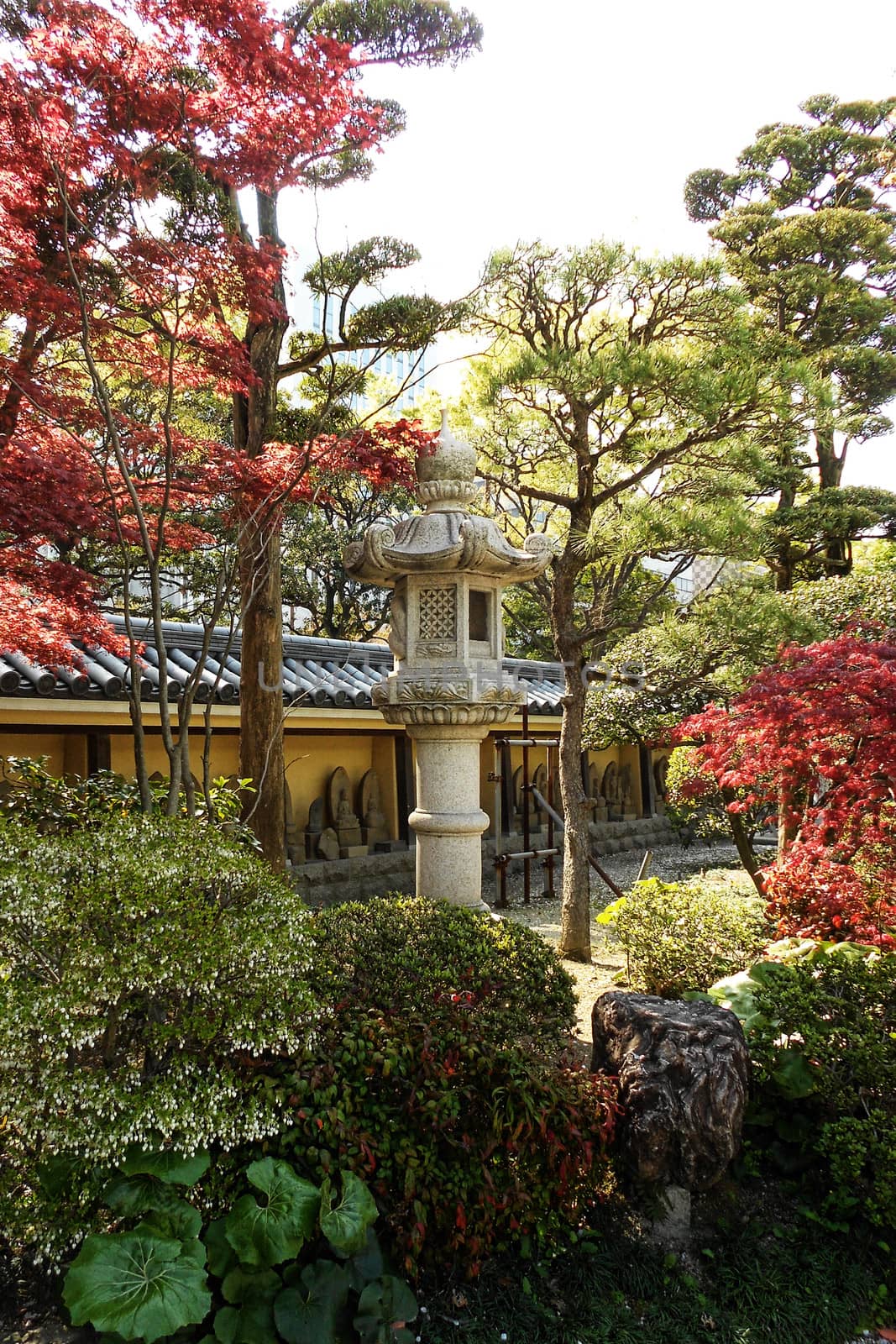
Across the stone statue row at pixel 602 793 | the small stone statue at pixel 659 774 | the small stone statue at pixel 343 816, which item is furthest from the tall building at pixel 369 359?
the small stone statue at pixel 659 774

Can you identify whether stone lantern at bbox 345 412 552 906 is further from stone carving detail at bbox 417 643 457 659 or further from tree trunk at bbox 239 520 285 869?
tree trunk at bbox 239 520 285 869

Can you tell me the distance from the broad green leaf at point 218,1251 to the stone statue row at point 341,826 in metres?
7.85

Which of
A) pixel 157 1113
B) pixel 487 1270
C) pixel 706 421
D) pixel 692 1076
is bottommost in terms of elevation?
pixel 487 1270

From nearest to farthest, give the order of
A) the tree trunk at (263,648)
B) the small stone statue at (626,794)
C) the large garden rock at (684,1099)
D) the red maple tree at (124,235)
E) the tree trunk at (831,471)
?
1. the large garden rock at (684,1099)
2. the red maple tree at (124,235)
3. the tree trunk at (263,648)
4. the tree trunk at (831,471)
5. the small stone statue at (626,794)

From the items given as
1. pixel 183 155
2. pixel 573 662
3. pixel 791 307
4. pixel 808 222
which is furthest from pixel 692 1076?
pixel 808 222

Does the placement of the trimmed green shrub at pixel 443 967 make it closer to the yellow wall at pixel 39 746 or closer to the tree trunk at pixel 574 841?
the tree trunk at pixel 574 841

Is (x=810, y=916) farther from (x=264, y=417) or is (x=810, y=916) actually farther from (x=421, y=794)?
(x=264, y=417)

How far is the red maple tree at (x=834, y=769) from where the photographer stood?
503cm

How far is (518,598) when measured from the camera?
2034cm

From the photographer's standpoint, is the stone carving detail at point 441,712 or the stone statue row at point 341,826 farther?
the stone statue row at point 341,826

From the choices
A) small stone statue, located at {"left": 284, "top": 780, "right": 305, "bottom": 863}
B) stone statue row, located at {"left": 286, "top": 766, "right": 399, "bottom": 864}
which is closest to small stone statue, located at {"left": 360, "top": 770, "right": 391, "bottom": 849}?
stone statue row, located at {"left": 286, "top": 766, "right": 399, "bottom": 864}

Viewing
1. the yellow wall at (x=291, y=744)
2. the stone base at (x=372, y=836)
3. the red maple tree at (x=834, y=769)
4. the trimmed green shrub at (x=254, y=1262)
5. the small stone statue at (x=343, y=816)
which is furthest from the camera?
the stone base at (x=372, y=836)

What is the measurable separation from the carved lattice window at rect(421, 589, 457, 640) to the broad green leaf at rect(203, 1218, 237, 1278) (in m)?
3.82

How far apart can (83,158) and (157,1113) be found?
4904mm
